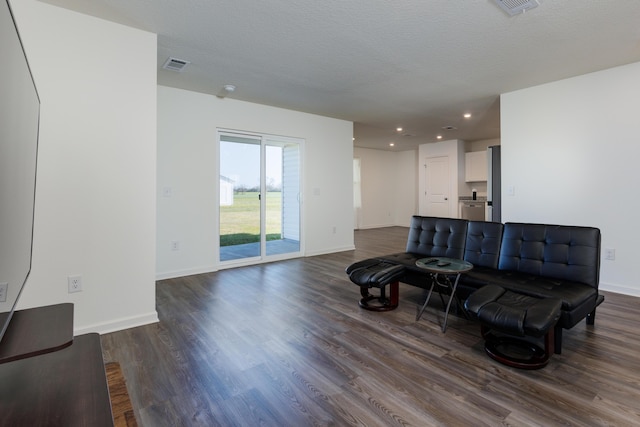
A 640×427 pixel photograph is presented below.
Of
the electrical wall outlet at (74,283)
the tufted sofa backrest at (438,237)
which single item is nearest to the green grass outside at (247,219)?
the electrical wall outlet at (74,283)

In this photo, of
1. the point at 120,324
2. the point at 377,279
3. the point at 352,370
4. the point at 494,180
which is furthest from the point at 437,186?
the point at 120,324

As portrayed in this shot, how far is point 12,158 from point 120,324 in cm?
232

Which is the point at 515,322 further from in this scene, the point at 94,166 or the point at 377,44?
the point at 94,166

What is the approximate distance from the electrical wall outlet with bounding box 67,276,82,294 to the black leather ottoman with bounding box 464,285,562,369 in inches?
120

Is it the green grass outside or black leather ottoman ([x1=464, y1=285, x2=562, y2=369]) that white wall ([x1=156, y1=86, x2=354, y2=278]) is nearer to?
the green grass outside

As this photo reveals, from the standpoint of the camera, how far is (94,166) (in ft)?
8.54

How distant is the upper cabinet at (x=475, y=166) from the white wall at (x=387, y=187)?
1973 mm

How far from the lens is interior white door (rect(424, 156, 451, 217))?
859 cm

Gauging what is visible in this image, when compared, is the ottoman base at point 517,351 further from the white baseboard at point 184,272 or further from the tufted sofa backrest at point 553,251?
the white baseboard at point 184,272

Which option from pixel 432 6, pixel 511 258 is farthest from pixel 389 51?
pixel 511 258

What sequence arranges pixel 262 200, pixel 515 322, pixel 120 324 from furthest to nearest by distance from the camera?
pixel 262 200 < pixel 120 324 < pixel 515 322

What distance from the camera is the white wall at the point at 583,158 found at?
11.8 ft

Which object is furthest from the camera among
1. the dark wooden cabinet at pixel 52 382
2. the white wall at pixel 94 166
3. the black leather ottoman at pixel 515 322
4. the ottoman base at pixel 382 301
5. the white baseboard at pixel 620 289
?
the white baseboard at pixel 620 289

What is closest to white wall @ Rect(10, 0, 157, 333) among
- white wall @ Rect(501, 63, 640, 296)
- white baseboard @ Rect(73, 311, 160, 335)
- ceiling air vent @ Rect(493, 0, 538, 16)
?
white baseboard @ Rect(73, 311, 160, 335)
